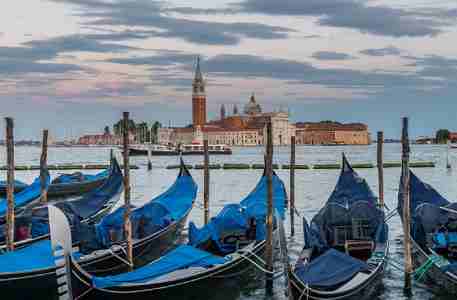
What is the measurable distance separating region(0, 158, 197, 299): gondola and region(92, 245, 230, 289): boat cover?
0.65m

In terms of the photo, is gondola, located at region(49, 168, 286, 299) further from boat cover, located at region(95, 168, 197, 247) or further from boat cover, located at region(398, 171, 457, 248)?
boat cover, located at region(398, 171, 457, 248)

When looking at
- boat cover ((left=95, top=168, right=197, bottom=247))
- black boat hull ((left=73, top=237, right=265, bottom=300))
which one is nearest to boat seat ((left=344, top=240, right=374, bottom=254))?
black boat hull ((left=73, top=237, right=265, bottom=300))

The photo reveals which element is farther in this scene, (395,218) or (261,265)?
(395,218)

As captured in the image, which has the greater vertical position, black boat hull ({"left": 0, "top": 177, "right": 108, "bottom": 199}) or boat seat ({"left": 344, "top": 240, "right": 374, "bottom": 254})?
boat seat ({"left": 344, "top": 240, "right": 374, "bottom": 254})

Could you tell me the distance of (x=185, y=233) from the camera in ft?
49.6

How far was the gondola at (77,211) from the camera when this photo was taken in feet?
37.3

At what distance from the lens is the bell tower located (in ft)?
490

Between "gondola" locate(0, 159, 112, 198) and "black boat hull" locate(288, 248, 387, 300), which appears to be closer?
"black boat hull" locate(288, 248, 387, 300)

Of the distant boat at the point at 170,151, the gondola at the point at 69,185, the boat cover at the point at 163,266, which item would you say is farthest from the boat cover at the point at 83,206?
the distant boat at the point at 170,151

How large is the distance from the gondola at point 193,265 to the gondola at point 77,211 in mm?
2290

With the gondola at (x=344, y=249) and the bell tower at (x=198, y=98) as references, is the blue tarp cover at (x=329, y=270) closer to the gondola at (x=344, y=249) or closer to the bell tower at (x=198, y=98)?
the gondola at (x=344, y=249)

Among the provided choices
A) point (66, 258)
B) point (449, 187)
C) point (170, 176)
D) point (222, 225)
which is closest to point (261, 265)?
point (222, 225)

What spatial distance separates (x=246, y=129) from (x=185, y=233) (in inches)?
5270

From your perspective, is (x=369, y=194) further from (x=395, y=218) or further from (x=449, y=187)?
(x=449, y=187)
